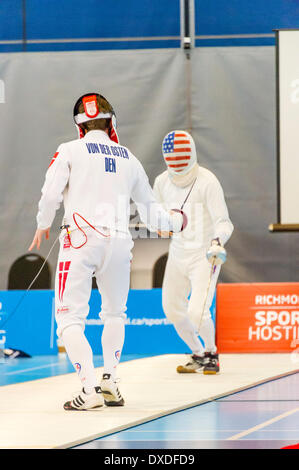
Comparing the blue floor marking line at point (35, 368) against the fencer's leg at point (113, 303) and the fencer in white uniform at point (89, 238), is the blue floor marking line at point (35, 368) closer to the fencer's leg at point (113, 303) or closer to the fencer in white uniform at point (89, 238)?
the fencer's leg at point (113, 303)

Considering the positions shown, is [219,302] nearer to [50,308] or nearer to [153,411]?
[50,308]

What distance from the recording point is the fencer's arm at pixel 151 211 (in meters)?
4.45

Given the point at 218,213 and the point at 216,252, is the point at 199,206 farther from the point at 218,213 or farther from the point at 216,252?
the point at 216,252

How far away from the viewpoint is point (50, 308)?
8008 millimetres

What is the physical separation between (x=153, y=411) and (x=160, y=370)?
2.06 m

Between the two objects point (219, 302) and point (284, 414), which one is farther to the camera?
point (219, 302)

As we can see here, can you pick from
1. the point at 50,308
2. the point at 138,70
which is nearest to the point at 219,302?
the point at 50,308

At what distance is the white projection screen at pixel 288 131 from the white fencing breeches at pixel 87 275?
3371 mm

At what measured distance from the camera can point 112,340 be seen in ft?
13.9

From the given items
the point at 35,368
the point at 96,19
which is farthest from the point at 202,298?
the point at 96,19

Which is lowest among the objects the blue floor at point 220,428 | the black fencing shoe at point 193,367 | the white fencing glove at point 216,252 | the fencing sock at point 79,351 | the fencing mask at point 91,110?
the blue floor at point 220,428

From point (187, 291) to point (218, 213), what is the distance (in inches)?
24.8

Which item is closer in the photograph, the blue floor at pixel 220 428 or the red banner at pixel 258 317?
the blue floor at pixel 220 428

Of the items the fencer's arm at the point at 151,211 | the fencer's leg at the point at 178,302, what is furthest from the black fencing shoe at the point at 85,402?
the fencer's leg at the point at 178,302
